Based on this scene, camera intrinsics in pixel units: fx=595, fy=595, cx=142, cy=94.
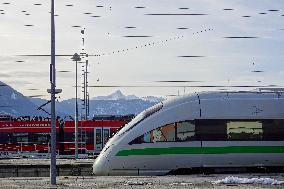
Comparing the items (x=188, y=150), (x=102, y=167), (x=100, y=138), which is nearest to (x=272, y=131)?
(x=188, y=150)

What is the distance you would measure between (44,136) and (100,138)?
14.6 ft

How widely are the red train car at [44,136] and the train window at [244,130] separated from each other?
22.5 m

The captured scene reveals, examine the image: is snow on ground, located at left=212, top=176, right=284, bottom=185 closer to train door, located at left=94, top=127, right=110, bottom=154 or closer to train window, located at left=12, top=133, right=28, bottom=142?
train door, located at left=94, top=127, right=110, bottom=154

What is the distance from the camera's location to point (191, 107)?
72.5 ft

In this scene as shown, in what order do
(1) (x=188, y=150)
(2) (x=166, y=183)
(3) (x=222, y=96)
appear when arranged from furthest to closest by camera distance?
1. (3) (x=222, y=96)
2. (1) (x=188, y=150)
3. (2) (x=166, y=183)

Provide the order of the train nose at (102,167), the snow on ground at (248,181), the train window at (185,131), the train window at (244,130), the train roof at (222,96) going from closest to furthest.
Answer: the snow on ground at (248,181) → the train window at (185,131) → the train nose at (102,167) → the train window at (244,130) → the train roof at (222,96)

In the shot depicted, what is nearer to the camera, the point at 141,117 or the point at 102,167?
the point at 102,167

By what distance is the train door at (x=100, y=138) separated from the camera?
144 ft

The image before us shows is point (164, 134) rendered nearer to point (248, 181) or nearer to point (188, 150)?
point (188, 150)

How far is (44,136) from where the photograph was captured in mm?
45031

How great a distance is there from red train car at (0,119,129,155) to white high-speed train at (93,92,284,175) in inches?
866

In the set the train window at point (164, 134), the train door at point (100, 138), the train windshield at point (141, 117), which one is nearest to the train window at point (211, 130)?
the train window at point (164, 134)

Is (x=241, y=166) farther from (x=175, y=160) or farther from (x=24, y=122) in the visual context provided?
(x=24, y=122)

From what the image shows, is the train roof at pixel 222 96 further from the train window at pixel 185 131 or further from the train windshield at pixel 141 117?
the train window at pixel 185 131
